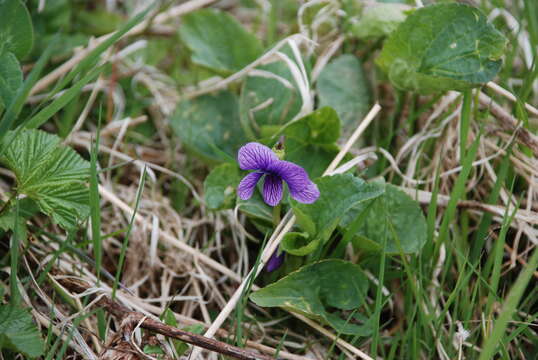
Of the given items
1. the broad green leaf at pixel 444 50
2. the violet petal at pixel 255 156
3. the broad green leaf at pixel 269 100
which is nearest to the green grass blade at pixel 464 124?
the broad green leaf at pixel 444 50

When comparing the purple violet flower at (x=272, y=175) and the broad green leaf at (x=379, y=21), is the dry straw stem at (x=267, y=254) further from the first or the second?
the broad green leaf at (x=379, y=21)

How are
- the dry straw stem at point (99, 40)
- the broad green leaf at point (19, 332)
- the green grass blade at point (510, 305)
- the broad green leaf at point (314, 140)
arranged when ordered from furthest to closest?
the dry straw stem at point (99, 40), the broad green leaf at point (314, 140), the broad green leaf at point (19, 332), the green grass blade at point (510, 305)

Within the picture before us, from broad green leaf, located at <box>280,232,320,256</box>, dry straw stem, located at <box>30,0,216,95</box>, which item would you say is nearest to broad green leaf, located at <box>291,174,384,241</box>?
broad green leaf, located at <box>280,232,320,256</box>

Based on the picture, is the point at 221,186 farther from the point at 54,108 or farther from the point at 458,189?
the point at 458,189

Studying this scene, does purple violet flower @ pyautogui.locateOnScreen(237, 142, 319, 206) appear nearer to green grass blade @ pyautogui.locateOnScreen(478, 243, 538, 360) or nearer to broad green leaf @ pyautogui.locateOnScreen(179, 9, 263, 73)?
green grass blade @ pyautogui.locateOnScreen(478, 243, 538, 360)

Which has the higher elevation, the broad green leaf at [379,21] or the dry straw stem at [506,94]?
the broad green leaf at [379,21]

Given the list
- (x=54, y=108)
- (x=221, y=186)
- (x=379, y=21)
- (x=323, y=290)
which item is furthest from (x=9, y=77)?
(x=379, y=21)
